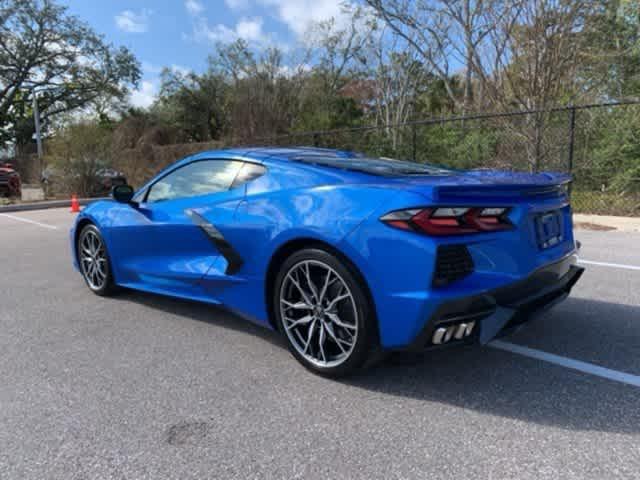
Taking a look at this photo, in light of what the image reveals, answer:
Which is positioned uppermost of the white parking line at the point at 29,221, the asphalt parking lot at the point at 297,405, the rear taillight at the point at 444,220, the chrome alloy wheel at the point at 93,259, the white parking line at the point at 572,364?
the rear taillight at the point at 444,220

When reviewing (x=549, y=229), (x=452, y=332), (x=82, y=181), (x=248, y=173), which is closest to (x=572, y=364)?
(x=549, y=229)

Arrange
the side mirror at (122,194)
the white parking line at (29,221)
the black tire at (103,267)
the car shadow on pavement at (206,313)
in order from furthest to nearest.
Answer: the white parking line at (29,221), the black tire at (103,267), the side mirror at (122,194), the car shadow on pavement at (206,313)

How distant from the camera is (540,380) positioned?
9.05 ft

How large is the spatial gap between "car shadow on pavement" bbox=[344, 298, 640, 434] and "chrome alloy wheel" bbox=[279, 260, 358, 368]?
229 mm

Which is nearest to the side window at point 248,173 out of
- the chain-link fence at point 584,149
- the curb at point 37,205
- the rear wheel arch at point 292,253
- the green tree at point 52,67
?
the rear wheel arch at point 292,253

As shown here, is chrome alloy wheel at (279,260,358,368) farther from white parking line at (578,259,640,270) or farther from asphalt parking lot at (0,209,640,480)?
white parking line at (578,259,640,270)

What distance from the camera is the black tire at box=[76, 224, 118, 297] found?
Result: 181 inches

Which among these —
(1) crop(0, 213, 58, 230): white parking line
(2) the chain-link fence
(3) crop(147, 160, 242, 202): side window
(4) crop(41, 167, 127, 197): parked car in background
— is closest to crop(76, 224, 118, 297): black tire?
(3) crop(147, 160, 242, 202): side window

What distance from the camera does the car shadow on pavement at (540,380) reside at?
95.4 inches

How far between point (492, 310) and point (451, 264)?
33 centimetres

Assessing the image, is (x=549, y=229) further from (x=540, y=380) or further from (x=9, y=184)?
(x=9, y=184)

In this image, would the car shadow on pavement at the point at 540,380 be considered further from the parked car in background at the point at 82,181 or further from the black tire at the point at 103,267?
the parked car in background at the point at 82,181

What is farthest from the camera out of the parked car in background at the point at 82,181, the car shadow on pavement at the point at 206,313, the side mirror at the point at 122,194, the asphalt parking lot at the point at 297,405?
the parked car in background at the point at 82,181

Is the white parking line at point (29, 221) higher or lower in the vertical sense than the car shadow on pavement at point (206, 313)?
lower
